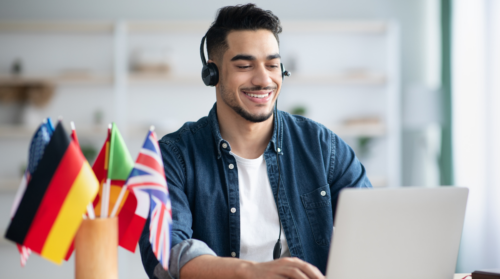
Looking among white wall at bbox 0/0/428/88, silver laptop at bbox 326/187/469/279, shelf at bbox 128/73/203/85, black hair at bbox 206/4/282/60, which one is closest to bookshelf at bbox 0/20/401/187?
shelf at bbox 128/73/203/85

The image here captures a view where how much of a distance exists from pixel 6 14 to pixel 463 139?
12.5ft

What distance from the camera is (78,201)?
0.83m

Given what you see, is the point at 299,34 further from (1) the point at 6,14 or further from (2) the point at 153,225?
(2) the point at 153,225

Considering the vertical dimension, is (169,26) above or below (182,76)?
above

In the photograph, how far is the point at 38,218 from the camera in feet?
2.71

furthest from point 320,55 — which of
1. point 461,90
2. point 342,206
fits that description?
point 342,206

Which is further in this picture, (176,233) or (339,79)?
(339,79)

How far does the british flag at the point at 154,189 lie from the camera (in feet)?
3.00

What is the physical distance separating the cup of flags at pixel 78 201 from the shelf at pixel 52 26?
2.99m

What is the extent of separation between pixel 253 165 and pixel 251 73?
0.31 m

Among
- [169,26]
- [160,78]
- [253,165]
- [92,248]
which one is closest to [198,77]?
[160,78]

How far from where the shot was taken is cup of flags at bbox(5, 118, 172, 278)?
0.82m

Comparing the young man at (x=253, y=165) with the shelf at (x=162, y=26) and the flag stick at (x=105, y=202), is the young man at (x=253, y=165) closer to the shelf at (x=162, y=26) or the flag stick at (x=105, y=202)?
the flag stick at (x=105, y=202)

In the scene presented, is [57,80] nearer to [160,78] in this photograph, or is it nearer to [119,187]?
[160,78]
